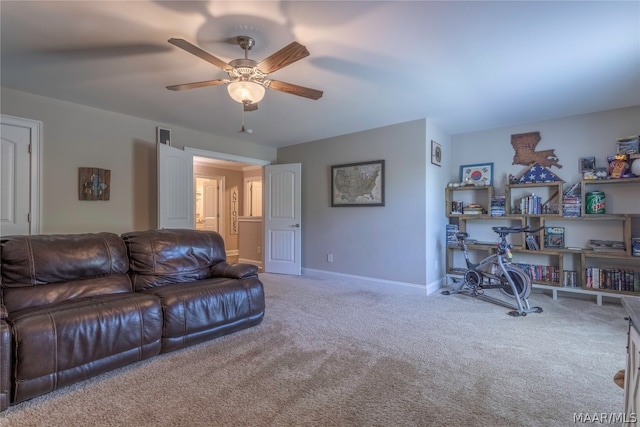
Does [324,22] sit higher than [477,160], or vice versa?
[324,22]

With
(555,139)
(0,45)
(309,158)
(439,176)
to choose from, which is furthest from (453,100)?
(0,45)

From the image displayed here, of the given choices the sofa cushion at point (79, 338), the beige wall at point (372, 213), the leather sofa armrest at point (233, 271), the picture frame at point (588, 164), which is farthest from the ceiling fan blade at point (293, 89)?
the picture frame at point (588, 164)

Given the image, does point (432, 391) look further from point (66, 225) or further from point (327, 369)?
point (66, 225)

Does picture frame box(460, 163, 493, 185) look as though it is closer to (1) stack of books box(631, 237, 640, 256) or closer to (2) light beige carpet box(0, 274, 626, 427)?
(1) stack of books box(631, 237, 640, 256)

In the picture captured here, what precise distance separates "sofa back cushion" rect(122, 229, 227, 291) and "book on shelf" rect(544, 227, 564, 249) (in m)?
4.16

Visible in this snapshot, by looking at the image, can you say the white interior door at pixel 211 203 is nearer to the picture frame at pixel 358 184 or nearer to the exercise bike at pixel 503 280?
the picture frame at pixel 358 184

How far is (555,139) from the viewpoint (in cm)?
412

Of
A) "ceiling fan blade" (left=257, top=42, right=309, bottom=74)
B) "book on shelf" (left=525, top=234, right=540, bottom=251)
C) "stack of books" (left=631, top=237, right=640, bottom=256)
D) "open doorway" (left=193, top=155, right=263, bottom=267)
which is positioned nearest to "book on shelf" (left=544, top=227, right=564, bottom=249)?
"book on shelf" (left=525, top=234, right=540, bottom=251)

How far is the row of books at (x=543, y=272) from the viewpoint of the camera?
4019 millimetres

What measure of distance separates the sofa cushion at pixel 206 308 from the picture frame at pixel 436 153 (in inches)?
116

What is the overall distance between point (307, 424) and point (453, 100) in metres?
3.38

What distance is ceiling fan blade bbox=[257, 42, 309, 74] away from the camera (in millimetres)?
1890

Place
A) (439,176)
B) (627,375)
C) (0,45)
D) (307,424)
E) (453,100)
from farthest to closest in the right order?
1. (439,176)
2. (453,100)
3. (0,45)
4. (307,424)
5. (627,375)

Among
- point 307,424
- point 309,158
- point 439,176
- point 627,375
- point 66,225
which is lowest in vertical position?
point 307,424
